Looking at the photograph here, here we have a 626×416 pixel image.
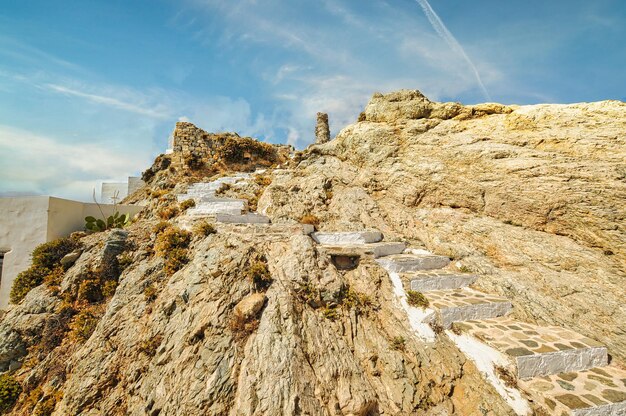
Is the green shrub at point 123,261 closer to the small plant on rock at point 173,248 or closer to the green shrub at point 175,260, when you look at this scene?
the small plant on rock at point 173,248

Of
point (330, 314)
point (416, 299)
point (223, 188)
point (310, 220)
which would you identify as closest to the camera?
point (330, 314)

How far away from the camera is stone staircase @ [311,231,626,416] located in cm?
495

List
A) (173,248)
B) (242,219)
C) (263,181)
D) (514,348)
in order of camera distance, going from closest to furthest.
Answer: (514,348) < (173,248) < (242,219) < (263,181)

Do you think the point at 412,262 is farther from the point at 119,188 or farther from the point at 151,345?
the point at 119,188

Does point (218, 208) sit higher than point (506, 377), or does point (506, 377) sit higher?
point (218, 208)

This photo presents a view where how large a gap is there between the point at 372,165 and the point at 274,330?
885cm

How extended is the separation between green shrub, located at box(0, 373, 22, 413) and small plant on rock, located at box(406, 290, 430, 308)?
10.3 meters

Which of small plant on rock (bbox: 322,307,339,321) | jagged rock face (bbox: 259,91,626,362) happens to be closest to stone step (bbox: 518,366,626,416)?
jagged rock face (bbox: 259,91,626,362)

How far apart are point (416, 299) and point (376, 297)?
1.04 meters

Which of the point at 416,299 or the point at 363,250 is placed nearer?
the point at 416,299

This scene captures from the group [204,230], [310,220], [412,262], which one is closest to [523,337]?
[412,262]

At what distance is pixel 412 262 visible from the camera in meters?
8.23

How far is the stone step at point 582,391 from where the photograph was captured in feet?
15.1

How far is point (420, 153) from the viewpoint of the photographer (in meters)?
11.7
